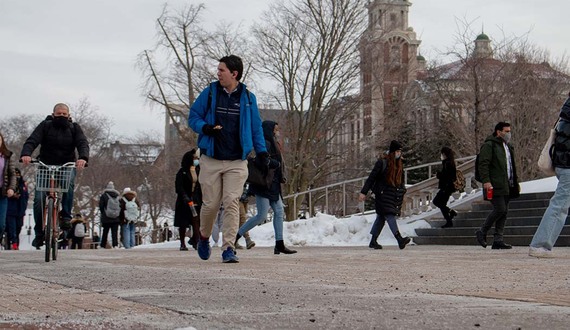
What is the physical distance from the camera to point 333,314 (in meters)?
4.89

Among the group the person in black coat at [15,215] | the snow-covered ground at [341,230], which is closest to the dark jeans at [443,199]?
the snow-covered ground at [341,230]

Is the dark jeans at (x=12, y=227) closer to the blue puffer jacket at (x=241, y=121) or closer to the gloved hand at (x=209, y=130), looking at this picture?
the blue puffer jacket at (x=241, y=121)

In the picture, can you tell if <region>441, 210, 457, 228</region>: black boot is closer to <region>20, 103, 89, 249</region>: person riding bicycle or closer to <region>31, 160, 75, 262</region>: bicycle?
<region>20, 103, 89, 249</region>: person riding bicycle

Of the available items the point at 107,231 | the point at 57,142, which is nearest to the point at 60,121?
the point at 57,142

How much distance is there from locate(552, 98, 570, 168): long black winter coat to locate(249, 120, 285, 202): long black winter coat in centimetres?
369

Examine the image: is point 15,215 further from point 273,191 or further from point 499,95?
point 499,95

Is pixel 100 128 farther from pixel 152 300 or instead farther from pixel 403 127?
pixel 152 300

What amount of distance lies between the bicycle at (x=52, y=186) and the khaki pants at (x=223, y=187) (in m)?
1.99

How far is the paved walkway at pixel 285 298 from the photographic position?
4582 mm

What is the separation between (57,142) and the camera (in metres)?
12.3

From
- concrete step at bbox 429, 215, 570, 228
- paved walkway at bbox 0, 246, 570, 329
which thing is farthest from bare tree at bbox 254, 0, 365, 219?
paved walkway at bbox 0, 246, 570, 329

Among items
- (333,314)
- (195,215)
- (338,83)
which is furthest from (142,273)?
(338,83)

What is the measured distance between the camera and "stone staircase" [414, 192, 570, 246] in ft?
60.8

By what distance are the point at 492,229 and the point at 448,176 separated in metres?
1.51
